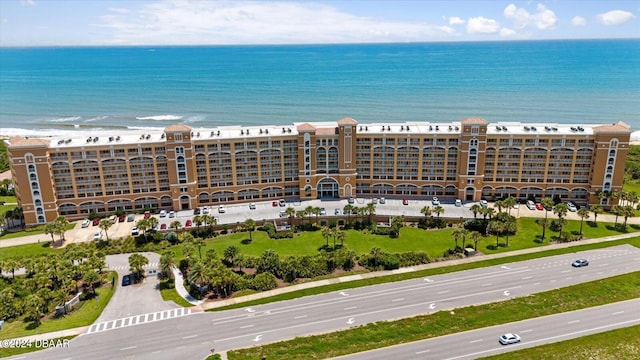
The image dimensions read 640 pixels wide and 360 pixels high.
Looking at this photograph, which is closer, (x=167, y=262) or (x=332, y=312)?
(x=332, y=312)

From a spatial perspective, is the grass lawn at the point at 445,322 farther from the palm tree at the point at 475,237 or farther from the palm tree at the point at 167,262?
the palm tree at the point at 167,262

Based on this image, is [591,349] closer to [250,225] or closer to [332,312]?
[332,312]

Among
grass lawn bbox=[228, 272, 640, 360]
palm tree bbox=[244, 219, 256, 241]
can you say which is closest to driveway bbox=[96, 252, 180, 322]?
grass lawn bbox=[228, 272, 640, 360]

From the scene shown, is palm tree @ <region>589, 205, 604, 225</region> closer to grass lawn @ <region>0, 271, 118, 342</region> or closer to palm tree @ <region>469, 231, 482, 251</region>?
palm tree @ <region>469, 231, 482, 251</region>

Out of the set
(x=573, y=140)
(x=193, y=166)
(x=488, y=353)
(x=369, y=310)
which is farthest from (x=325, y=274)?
(x=573, y=140)

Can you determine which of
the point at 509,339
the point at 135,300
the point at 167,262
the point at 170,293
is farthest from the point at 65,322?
the point at 509,339

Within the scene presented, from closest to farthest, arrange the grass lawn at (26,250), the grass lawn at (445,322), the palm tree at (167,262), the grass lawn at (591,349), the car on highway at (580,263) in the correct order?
the grass lawn at (591,349) < the grass lawn at (445,322) < the palm tree at (167,262) < the car on highway at (580,263) < the grass lawn at (26,250)

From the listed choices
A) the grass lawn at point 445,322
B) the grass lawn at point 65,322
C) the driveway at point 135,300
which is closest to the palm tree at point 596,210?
the grass lawn at point 445,322
